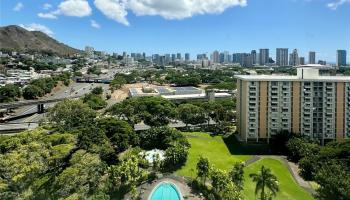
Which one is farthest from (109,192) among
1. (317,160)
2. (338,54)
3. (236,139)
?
(338,54)

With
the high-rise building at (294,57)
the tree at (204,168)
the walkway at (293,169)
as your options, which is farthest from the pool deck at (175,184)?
the high-rise building at (294,57)

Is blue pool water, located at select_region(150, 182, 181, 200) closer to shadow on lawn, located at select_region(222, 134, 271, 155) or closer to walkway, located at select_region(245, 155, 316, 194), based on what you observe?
walkway, located at select_region(245, 155, 316, 194)

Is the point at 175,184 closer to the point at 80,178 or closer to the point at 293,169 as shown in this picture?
the point at 80,178

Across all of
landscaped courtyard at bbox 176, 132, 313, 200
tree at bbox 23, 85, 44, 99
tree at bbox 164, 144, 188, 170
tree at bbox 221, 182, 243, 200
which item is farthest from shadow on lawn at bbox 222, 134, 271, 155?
tree at bbox 23, 85, 44, 99

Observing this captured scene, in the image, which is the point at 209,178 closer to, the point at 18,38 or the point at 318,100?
the point at 318,100

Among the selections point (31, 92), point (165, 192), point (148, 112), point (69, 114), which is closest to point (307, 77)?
point (148, 112)
